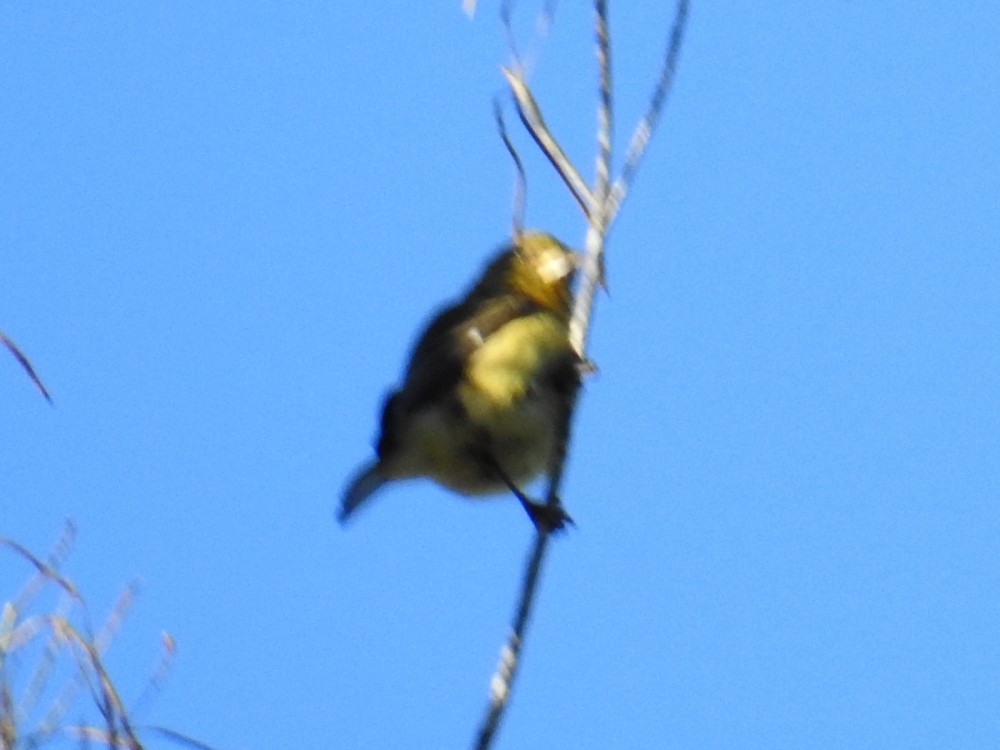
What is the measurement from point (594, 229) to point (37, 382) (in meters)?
1.18

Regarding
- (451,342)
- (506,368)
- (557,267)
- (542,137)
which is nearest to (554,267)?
(557,267)

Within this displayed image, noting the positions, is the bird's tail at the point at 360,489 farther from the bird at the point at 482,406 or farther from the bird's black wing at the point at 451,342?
the bird's black wing at the point at 451,342

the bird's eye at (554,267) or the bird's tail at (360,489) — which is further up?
the bird's eye at (554,267)

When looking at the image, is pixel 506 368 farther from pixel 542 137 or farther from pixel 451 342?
A: pixel 542 137

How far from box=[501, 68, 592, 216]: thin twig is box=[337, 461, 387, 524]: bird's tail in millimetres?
1604

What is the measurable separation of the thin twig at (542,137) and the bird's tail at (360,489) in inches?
63.1

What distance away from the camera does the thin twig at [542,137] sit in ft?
9.93

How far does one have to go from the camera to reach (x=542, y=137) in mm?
3104

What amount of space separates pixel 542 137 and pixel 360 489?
1715mm

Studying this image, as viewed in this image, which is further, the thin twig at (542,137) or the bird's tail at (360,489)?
the bird's tail at (360,489)

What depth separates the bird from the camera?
4.19 m

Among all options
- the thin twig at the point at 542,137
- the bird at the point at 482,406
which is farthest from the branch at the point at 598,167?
the bird at the point at 482,406

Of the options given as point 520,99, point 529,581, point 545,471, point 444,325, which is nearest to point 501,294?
point 444,325

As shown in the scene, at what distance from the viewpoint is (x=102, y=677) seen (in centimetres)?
235
